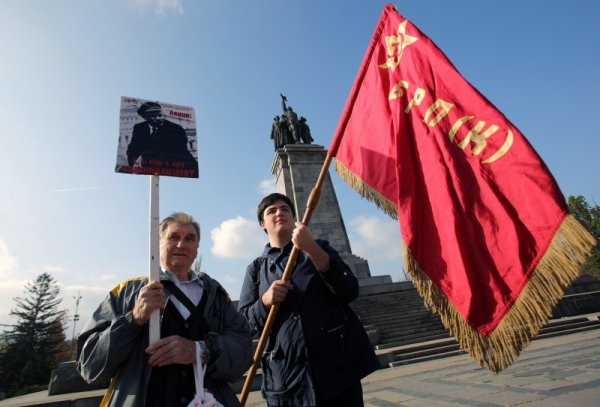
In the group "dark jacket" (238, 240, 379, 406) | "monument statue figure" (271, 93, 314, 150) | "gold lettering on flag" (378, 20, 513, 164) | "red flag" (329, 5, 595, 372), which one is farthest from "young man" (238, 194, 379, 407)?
"monument statue figure" (271, 93, 314, 150)

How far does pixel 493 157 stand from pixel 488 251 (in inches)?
25.3

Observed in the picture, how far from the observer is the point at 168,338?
1.63m

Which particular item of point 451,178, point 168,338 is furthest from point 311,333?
point 451,178

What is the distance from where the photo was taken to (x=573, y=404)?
2979 millimetres

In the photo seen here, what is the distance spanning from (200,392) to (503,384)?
4262mm

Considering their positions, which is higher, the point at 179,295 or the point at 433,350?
the point at 179,295

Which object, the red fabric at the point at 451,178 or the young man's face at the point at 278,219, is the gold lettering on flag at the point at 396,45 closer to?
the red fabric at the point at 451,178

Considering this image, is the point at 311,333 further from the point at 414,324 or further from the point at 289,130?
the point at 289,130

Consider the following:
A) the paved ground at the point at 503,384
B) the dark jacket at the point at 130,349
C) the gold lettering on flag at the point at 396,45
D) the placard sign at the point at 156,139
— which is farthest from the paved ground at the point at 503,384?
the placard sign at the point at 156,139

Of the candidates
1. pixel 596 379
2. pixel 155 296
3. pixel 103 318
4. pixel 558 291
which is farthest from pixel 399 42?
pixel 596 379

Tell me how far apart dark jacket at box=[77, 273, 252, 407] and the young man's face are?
696 millimetres

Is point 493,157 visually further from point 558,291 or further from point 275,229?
point 275,229

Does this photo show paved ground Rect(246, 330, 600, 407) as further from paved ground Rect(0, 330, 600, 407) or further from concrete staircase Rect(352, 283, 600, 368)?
concrete staircase Rect(352, 283, 600, 368)

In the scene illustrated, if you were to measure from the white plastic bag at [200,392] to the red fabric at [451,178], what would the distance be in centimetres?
162
